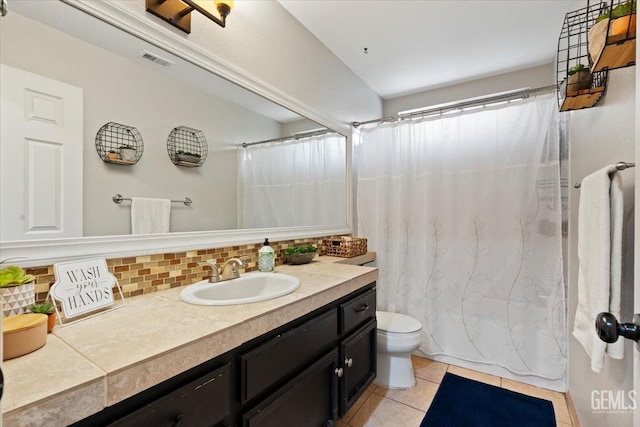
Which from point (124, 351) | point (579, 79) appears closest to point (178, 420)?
point (124, 351)

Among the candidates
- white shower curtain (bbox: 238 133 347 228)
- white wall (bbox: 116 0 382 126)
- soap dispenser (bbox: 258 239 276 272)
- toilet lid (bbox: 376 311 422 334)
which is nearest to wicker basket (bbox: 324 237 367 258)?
white shower curtain (bbox: 238 133 347 228)

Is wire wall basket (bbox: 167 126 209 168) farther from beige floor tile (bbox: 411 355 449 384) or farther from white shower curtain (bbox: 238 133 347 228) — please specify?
beige floor tile (bbox: 411 355 449 384)

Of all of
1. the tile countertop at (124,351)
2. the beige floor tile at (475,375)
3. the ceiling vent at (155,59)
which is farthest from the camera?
the beige floor tile at (475,375)

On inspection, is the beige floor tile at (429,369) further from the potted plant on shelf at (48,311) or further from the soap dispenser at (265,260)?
the potted plant on shelf at (48,311)

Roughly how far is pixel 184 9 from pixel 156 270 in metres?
1.10

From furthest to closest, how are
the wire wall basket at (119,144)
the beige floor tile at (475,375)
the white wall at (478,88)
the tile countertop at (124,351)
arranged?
the white wall at (478,88) → the beige floor tile at (475,375) → the wire wall basket at (119,144) → the tile countertop at (124,351)

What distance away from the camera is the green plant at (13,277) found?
778 mm

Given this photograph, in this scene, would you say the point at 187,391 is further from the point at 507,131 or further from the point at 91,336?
the point at 507,131

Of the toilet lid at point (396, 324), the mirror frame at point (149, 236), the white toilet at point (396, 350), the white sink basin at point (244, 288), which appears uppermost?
the mirror frame at point (149, 236)

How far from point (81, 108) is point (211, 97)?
565 millimetres

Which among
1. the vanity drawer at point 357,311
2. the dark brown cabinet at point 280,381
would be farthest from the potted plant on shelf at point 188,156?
the vanity drawer at point 357,311

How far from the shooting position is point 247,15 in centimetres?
162

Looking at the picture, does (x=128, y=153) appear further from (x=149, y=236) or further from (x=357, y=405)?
(x=357, y=405)

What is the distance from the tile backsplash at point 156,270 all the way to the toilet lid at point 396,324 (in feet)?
3.52
